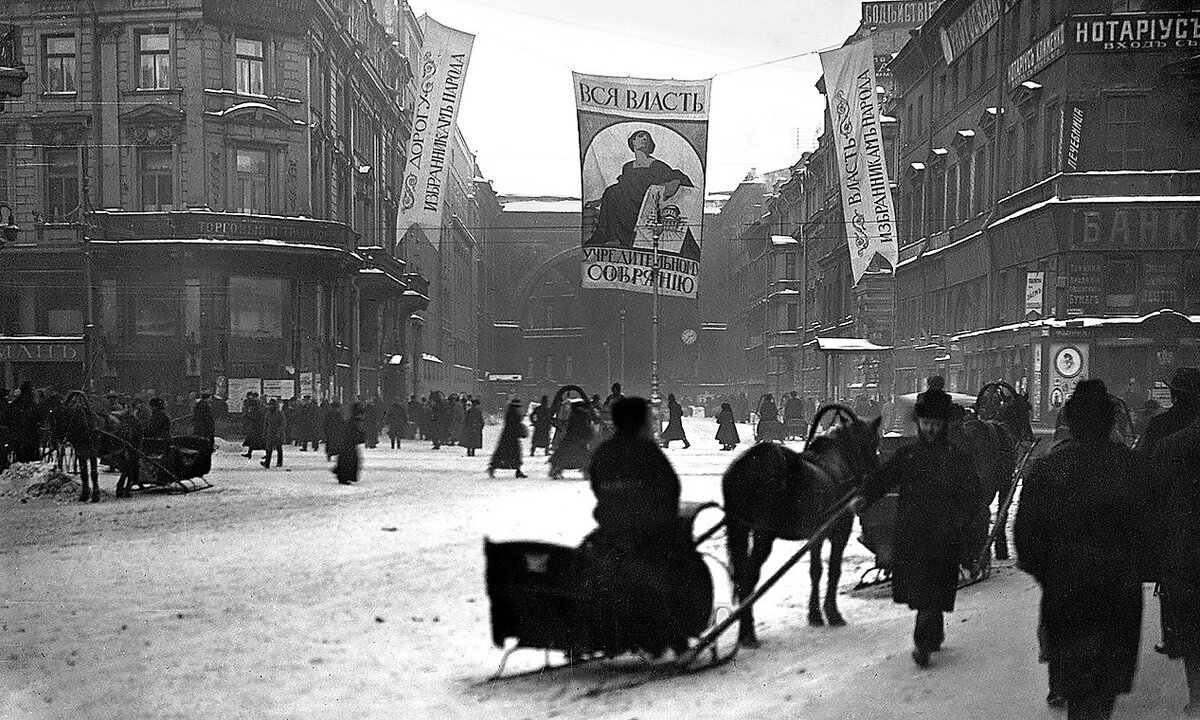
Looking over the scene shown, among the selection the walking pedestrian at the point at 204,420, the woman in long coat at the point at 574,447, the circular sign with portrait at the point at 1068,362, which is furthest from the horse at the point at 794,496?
the walking pedestrian at the point at 204,420

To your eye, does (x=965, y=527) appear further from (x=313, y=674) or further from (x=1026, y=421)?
(x=313, y=674)

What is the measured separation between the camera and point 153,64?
6.27 ft

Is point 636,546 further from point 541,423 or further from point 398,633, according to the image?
point 398,633

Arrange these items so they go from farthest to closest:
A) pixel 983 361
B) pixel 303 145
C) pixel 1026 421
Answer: pixel 1026 421
pixel 983 361
pixel 303 145

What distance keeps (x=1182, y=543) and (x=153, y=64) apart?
3019 mm

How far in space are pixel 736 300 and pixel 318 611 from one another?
4.56ft

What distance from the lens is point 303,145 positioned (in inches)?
78.4

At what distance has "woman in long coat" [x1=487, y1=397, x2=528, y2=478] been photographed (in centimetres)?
209

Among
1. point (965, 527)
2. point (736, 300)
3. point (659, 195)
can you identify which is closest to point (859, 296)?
point (736, 300)

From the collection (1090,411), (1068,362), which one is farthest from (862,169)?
(1090,411)

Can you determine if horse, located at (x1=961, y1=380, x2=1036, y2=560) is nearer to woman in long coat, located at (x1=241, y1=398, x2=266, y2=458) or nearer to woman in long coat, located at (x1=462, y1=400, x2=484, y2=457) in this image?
woman in long coat, located at (x1=462, y1=400, x2=484, y2=457)

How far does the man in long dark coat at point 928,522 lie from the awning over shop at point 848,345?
0.38m

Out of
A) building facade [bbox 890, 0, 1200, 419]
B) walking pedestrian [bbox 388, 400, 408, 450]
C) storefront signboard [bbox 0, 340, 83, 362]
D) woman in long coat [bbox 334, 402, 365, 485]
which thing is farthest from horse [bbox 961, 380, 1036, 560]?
storefront signboard [bbox 0, 340, 83, 362]

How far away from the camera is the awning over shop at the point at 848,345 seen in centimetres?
204
